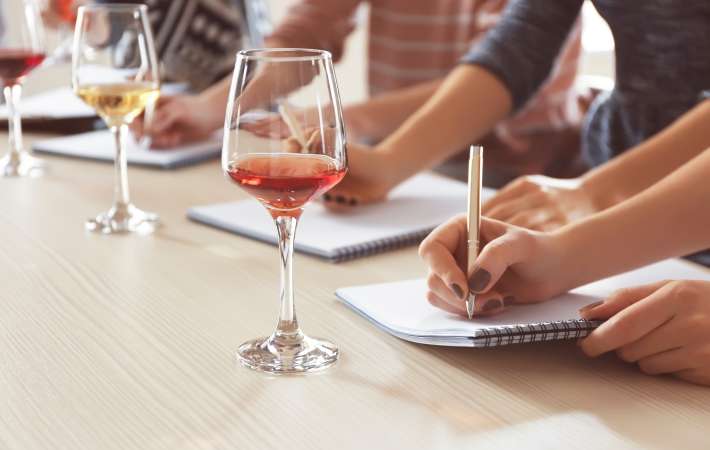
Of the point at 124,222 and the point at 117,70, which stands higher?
the point at 117,70

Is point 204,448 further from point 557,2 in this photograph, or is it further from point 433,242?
point 557,2

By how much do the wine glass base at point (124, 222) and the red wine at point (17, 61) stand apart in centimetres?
33

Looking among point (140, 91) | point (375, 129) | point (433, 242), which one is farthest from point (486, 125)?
point (433, 242)

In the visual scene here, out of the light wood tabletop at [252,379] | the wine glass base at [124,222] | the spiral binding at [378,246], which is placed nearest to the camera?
the light wood tabletop at [252,379]

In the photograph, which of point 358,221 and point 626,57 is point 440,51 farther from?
point 358,221

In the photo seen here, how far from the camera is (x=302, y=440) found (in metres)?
0.63

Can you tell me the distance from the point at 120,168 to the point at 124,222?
8cm

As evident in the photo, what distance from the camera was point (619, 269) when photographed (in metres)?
0.88

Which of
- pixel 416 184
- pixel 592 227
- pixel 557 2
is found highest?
pixel 557 2

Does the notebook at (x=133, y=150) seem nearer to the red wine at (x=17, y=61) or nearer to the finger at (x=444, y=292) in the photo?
the red wine at (x=17, y=61)

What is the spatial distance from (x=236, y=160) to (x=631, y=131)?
775 mm

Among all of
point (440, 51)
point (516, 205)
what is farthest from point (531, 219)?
point (440, 51)

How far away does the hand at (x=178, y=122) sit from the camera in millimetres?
1604

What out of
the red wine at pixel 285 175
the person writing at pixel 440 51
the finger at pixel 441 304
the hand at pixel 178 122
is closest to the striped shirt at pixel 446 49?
the person writing at pixel 440 51
